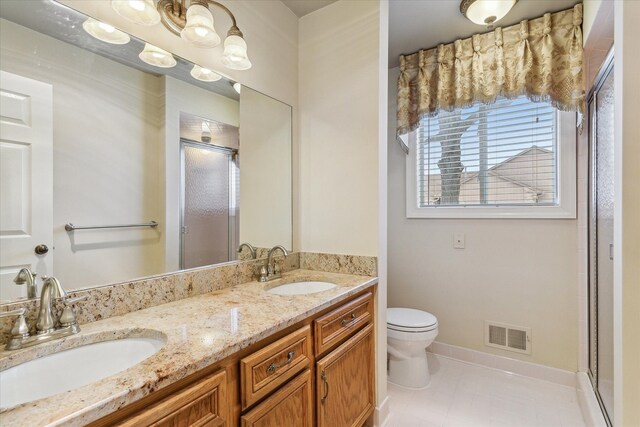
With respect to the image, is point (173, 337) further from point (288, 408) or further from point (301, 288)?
point (301, 288)

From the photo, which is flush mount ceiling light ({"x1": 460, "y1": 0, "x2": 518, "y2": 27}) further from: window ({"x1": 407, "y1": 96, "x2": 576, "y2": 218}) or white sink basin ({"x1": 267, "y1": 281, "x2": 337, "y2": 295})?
white sink basin ({"x1": 267, "y1": 281, "x2": 337, "y2": 295})

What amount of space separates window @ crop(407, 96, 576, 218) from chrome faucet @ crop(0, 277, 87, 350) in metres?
2.25

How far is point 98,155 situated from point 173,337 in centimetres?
72

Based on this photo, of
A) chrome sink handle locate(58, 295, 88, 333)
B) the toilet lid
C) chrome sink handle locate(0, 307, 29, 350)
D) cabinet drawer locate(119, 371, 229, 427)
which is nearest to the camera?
cabinet drawer locate(119, 371, 229, 427)

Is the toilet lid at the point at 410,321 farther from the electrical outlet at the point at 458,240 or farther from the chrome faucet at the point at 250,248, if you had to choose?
the chrome faucet at the point at 250,248

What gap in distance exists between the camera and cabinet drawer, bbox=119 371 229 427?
704mm

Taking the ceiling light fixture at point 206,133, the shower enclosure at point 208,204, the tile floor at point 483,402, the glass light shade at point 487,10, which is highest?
the glass light shade at point 487,10

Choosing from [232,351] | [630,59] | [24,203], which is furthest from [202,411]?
[630,59]

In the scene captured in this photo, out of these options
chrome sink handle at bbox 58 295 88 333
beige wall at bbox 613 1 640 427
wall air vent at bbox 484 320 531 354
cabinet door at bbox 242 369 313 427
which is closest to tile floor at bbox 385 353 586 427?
wall air vent at bbox 484 320 531 354

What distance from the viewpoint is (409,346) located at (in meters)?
2.04

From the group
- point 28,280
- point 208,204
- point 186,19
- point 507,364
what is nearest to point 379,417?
point 507,364

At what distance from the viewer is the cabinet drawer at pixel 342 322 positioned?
4.23ft

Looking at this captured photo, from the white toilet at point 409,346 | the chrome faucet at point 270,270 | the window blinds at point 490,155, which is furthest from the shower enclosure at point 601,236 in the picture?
the chrome faucet at point 270,270

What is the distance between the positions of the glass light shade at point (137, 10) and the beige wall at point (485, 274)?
6.46 ft
